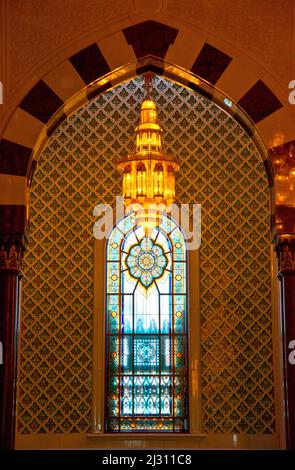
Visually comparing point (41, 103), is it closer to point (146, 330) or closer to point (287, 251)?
point (287, 251)

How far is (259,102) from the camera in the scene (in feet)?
24.1

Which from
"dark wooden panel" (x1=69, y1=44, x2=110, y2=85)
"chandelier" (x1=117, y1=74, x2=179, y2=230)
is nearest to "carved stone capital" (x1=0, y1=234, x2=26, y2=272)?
"dark wooden panel" (x1=69, y1=44, x2=110, y2=85)

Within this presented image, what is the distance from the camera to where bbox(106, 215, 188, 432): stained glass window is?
11766 mm

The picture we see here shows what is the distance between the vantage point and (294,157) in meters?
7.26

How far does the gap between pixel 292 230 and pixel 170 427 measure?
5.18 m

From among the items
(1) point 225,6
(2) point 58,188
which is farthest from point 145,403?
(1) point 225,6

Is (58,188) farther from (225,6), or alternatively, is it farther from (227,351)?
(225,6)

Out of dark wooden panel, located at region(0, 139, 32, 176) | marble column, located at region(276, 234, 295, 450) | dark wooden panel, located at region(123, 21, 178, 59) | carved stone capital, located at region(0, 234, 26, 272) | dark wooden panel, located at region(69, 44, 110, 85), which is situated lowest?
marble column, located at region(276, 234, 295, 450)

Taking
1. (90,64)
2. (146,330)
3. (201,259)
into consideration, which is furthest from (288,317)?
(146,330)

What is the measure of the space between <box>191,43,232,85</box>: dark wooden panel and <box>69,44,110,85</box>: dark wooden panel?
729mm

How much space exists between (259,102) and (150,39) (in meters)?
1.02

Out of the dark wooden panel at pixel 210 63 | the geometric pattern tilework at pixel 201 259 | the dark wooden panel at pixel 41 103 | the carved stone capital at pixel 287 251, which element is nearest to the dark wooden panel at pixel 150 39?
the dark wooden panel at pixel 210 63

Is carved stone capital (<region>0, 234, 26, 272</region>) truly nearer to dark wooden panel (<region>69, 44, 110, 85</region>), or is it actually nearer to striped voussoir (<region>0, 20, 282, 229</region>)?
striped voussoir (<region>0, 20, 282, 229</region>)

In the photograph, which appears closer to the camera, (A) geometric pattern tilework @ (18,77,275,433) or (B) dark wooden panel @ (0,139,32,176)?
(B) dark wooden panel @ (0,139,32,176)
